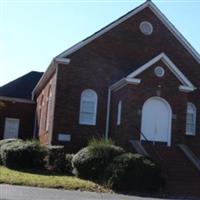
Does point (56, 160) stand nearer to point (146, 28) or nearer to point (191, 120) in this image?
point (191, 120)

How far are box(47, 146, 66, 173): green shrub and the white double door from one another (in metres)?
14.9

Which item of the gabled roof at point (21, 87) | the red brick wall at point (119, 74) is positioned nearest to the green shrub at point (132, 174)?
the red brick wall at point (119, 74)

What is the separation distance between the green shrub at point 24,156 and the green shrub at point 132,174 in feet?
15.9

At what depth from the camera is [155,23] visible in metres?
32.0

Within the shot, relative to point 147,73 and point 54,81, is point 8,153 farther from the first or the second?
point 147,73

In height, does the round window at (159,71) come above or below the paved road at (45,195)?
above

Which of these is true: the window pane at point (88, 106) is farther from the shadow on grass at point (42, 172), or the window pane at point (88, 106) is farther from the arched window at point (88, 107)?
the shadow on grass at point (42, 172)

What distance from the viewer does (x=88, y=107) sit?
98.4 feet

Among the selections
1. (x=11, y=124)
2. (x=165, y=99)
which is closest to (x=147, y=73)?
(x=165, y=99)

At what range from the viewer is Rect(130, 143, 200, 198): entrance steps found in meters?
22.1

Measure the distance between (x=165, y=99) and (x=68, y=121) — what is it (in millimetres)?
5663

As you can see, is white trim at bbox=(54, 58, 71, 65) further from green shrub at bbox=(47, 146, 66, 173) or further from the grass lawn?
the grass lawn

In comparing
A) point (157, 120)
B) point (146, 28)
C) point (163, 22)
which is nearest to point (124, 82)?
point (157, 120)

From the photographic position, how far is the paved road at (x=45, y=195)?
16.4 m
